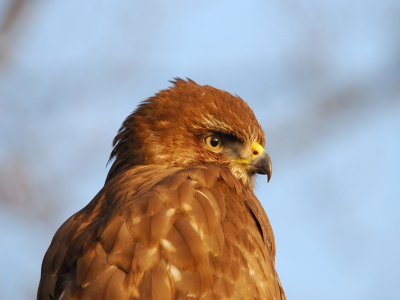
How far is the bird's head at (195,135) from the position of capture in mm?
5035

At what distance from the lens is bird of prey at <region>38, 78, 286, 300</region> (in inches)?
134

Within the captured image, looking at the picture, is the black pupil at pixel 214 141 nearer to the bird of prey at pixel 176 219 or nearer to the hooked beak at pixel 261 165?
the bird of prey at pixel 176 219

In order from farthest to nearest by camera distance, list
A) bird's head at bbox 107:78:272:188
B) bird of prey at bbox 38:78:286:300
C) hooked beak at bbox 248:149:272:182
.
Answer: hooked beak at bbox 248:149:272:182 → bird's head at bbox 107:78:272:188 → bird of prey at bbox 38:78:286:300

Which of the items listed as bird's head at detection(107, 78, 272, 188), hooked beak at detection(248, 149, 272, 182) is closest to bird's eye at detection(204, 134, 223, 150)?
bird's head at detection(107, 78, 272, 188)

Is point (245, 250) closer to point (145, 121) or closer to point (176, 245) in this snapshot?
point (176, 245)

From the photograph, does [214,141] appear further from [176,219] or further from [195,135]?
[176,219]

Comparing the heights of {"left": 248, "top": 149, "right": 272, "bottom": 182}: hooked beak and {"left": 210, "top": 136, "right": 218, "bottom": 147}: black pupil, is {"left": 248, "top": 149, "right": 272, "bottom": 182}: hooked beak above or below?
below

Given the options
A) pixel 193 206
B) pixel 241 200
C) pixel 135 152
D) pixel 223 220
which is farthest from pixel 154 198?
pixel 135 152

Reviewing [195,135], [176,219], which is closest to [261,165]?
[195,135]

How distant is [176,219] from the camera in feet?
12.1

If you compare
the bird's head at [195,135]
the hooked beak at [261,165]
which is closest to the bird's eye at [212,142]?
the bird's head at [195,135]

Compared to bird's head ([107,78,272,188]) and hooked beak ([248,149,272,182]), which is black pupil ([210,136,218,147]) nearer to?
bird's head ([107,78,272,188])

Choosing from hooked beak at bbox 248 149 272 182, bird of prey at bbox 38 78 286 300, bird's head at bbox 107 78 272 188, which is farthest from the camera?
hooked beak at bbox 248 149 272 182

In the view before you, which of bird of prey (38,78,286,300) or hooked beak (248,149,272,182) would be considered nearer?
bird of prey (38,78,286,300)
